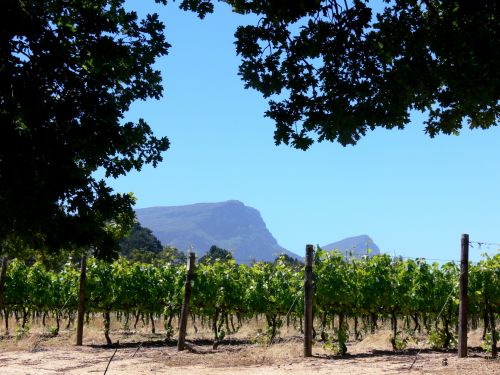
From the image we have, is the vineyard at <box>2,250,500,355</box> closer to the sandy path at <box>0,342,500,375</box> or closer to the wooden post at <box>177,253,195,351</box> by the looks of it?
the sandy path at <box>0,342,500,375</box>

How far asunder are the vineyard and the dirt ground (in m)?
0.76

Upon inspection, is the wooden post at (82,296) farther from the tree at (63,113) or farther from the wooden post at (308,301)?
the tree at (63,113)

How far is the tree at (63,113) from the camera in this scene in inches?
297

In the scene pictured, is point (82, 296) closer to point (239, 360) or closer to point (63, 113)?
point (239, 360)

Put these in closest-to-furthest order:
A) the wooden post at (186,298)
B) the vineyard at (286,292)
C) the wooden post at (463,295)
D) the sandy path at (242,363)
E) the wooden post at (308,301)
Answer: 1. the sandy path at (242,363)
2. the wooden post at (463,295)
3. the wooden post at (308,301)
4. the wooden post at (186,298)
5. the vineyard at (286,292)

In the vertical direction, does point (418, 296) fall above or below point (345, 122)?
below

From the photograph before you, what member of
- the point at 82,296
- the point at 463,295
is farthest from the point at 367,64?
the point at 82,296

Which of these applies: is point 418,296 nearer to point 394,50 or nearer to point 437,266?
point 437,266

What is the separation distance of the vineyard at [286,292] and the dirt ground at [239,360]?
0.76 meters

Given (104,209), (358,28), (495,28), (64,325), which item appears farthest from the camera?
(64,325)

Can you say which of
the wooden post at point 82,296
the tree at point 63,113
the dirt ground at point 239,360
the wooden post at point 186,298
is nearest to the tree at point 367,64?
the tree at point 63,113

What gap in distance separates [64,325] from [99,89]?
22.5 m

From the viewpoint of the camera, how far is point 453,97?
6992mm

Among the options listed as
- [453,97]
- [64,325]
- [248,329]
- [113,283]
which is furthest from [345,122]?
[64,325]
